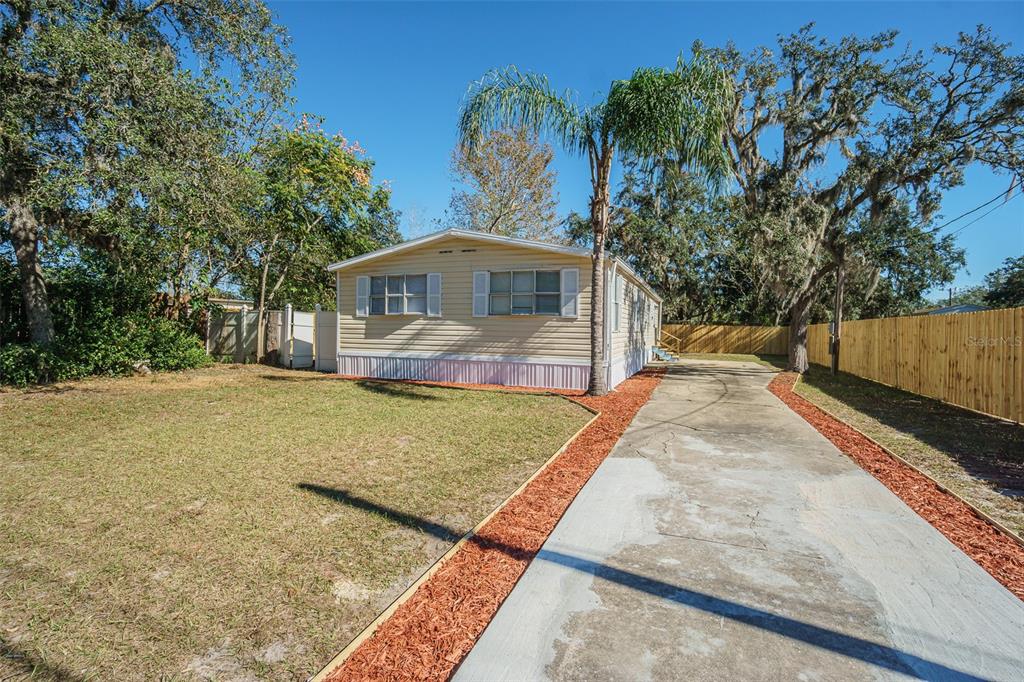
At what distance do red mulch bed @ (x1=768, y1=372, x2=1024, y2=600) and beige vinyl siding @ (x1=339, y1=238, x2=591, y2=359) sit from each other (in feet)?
18.6

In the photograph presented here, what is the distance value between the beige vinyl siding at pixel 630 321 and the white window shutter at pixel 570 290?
2.71 feet

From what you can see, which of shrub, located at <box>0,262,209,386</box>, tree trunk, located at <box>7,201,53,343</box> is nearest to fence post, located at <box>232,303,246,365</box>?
shrub, located at <box>0,262,209,386</box>

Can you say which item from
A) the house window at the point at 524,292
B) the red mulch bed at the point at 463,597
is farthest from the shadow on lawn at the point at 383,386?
the red mulch bed at the point at 463,597

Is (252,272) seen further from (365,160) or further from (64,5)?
(64,5)

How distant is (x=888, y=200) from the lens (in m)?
13.7

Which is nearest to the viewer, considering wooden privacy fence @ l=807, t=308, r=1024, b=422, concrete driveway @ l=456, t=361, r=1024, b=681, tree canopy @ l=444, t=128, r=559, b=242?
concrete driveway @ l=456, t=361, r=1024, b=681

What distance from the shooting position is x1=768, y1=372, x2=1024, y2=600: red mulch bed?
3.15 metres

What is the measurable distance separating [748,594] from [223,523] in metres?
3.63

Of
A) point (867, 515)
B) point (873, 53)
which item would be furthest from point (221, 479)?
point (873, 53)

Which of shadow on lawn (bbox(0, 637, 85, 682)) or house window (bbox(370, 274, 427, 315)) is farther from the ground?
house window (bbox(370, 274, 427, 315))

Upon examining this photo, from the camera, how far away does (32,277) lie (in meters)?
10.1

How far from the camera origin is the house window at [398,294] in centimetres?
1271

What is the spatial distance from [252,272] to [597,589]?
1878cm

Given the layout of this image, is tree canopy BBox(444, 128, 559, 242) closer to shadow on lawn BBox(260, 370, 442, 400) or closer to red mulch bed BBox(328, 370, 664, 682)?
shadow on lawn BBox(260, 370, 442, 400)
